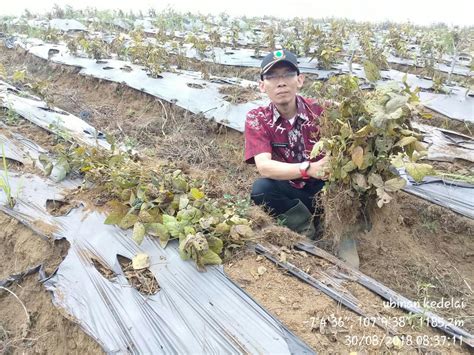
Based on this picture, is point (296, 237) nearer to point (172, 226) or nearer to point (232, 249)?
point (232, 249)

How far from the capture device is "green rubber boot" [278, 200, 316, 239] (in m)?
2.78

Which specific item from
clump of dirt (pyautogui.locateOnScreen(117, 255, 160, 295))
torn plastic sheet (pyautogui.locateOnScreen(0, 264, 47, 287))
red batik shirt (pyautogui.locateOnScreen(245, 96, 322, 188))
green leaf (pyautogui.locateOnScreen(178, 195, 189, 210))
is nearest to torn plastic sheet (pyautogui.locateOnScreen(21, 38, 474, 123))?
red batik shirt (pyautogui.locateOnScreen(245, 96, 322, 188))

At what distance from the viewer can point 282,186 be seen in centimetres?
286

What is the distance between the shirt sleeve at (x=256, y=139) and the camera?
8.95 feet

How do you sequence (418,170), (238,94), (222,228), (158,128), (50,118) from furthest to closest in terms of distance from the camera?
(238,94)
(158,128)
(50,118)
(222,228)
(418,170)

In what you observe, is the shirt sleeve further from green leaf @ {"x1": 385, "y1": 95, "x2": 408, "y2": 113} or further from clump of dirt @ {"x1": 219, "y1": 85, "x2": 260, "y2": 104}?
clump of dirt @ {"x1": 219, "y1": 85, "x2": 260, "y2": 104}

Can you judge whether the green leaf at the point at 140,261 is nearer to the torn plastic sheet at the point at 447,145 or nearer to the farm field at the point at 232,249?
the farm field at the point at 232,249

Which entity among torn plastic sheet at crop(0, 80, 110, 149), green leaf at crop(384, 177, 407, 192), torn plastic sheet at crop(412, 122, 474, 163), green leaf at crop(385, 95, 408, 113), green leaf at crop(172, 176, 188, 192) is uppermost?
green leaf at crop(385, 95, 408, 113)

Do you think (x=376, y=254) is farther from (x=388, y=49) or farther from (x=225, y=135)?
(x=388, y=49)

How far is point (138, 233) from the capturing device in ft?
7.55

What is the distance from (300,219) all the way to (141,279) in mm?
1165

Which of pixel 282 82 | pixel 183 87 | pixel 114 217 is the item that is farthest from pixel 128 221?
pixel 183 87

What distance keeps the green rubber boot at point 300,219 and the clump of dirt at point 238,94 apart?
2.03m

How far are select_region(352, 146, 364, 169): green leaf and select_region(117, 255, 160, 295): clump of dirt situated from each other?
1.18 meters
